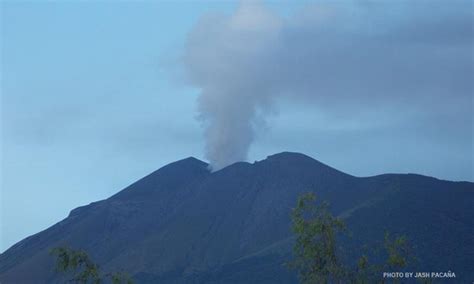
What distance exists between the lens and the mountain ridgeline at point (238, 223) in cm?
12488

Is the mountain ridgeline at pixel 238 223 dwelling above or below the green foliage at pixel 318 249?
above

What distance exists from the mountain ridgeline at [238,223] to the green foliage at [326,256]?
2958 inches

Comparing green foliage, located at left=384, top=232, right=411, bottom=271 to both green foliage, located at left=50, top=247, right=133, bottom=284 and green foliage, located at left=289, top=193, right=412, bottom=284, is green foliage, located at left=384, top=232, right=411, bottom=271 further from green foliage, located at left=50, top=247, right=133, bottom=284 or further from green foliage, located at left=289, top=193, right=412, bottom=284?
green foliage, located at left=50, top=247, right=133, bottom=284

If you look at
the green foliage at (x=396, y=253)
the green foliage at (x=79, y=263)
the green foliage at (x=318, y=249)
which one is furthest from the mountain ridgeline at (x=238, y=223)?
the green foliage at (x=79, y=263)

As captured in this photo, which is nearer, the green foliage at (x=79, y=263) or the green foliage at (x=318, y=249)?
the green foliage at (x=79, y=263)

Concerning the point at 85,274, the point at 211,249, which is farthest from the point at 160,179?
the point at 85,274

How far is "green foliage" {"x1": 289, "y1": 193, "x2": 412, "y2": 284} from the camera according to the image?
107 feet

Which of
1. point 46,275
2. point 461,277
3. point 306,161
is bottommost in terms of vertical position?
point 461,277

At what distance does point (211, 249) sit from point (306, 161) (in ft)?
112

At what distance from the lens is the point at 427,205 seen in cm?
14038

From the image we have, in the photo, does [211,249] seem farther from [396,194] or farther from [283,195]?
[396,194]

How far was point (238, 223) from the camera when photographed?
494 ft

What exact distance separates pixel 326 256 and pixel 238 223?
388 feet

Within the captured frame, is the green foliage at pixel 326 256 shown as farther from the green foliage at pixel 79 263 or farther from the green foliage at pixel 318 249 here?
the green foliage at pixel 79 263
